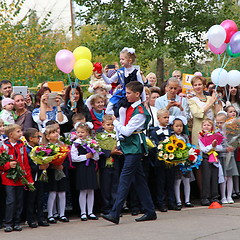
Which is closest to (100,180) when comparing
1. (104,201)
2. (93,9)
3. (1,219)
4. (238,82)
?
(104,201)

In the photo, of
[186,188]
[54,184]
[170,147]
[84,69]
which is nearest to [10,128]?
[54,184]

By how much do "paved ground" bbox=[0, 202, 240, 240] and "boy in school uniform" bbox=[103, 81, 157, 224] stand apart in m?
0.26

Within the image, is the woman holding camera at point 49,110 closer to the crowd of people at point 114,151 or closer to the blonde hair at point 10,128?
the crowd of people at point 114,151

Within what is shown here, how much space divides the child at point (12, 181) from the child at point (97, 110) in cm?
210

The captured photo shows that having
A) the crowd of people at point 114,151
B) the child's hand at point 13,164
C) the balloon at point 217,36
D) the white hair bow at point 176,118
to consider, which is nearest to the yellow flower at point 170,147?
the crowd of people at point 114,151

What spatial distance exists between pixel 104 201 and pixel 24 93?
2.73 m

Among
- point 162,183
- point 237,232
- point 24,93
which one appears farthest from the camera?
point 24,93

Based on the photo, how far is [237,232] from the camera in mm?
7902

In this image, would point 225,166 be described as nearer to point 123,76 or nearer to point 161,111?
point 161,111

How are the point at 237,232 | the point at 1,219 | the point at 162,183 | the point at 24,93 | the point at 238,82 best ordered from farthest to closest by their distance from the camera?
the point at 238,82 < the point at 24,93 < the point at 162,183 < the point at 1,219 < the point at 237,232

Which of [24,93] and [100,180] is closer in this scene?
[100,180]

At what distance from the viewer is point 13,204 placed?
8914 mm

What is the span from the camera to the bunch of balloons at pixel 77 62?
10959 millimetres

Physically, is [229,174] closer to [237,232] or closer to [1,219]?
[237,232]
